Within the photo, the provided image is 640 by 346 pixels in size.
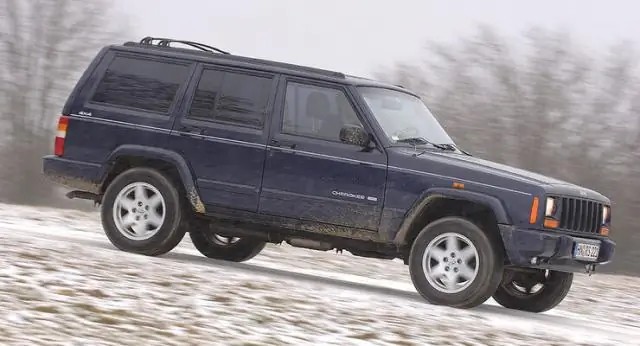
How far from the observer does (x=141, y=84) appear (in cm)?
1078

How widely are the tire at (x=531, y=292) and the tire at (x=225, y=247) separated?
2.71 metres

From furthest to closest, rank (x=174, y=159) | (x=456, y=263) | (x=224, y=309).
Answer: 1. (x=174, y=159)
2. (x=456, y=263)
3. (x=224, y=309)

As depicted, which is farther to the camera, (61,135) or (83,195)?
(83,195)

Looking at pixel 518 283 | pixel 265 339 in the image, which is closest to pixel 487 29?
pixel 518 283

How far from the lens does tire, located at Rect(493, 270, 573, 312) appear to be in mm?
10438

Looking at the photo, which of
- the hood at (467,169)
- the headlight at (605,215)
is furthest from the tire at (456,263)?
the headlight at (605,215)

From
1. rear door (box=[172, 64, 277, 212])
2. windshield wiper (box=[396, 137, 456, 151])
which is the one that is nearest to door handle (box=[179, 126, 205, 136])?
rear door (box=[172, 64, 277, 212])

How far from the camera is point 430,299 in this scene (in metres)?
9.59

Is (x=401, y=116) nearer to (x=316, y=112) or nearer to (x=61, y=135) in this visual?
(x=316, y=112)

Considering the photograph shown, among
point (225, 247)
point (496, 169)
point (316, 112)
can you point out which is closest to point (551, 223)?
point (496, 169)

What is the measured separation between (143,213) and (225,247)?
1.54 m

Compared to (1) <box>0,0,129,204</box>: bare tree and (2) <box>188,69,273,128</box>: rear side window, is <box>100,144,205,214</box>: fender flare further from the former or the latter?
(1) <box>0,0,129,204</box>: bare tree

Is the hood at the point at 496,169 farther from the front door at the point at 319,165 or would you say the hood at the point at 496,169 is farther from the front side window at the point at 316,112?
the front side window at the point at 316,112

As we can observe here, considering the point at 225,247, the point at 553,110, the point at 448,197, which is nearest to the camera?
the point at 448,197
